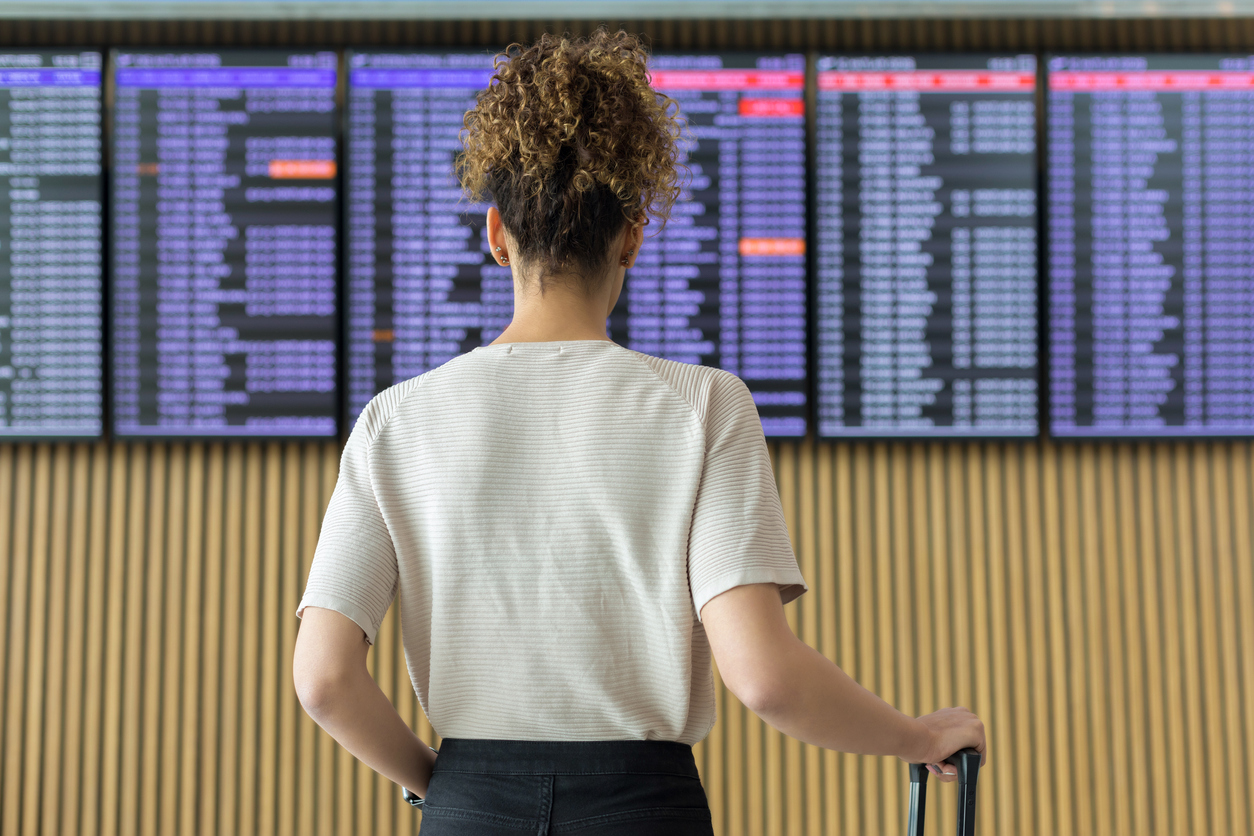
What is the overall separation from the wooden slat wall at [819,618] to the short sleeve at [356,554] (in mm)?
1782

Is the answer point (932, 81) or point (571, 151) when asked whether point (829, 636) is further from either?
point (571, 151)

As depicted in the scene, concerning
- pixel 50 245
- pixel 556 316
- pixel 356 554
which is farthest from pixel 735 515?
pixel 50 245

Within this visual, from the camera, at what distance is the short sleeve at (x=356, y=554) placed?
946mm

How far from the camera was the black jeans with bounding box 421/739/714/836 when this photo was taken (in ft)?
2.91

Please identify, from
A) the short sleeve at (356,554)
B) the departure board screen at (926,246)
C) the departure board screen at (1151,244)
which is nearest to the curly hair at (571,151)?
the short sleeve at (356,554)

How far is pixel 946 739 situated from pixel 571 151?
29.7 inches

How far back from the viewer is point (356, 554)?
37.8 inches

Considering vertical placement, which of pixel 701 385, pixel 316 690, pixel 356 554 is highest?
pixel 701 385

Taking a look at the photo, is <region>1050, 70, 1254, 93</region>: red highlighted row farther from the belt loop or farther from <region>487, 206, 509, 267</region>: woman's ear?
the belt loop

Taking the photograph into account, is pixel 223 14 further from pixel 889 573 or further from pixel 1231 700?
pixel 1231 700

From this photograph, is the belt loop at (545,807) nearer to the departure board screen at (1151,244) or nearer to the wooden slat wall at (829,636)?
the wooden slat wall at (829,636)

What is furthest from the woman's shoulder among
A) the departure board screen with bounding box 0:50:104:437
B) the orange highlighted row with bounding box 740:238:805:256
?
the departure board screen with bounding box 0:50:104:437

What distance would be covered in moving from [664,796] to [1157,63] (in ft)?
9.45

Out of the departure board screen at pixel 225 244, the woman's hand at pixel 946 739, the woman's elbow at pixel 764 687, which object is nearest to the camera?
the woman's elbow at pixel 764 687
